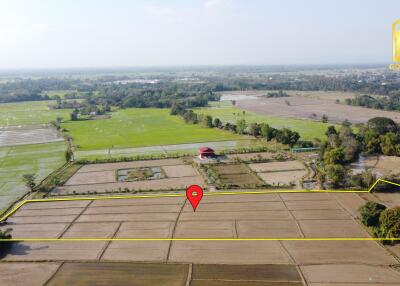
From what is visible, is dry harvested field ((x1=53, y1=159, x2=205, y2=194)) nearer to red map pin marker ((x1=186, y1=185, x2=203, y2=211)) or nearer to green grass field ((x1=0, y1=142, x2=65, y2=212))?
red map pin marker ((x1=186, y1=185, x2=203, y2=211))

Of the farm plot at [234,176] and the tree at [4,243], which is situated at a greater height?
the tree at [4,243]

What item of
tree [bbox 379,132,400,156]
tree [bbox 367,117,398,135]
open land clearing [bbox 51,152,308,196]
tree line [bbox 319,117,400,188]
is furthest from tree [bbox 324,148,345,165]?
tree [bbox 367,117,398,135]

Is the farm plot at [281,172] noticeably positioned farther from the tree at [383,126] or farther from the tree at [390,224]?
the tree at [383,126]

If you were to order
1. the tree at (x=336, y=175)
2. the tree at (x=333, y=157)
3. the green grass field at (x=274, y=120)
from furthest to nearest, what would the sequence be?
the green grass field at (x=274, y=120), the tree at (x=333, y=157), the tree at (x=336, y=175)

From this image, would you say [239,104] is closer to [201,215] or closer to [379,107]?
[379,107]

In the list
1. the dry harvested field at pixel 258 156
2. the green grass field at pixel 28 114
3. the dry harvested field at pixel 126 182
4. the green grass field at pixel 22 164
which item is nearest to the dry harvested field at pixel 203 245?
the dry harvested field at pixel 126 182

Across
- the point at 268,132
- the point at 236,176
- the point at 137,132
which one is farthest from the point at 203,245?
the point at 137,132
